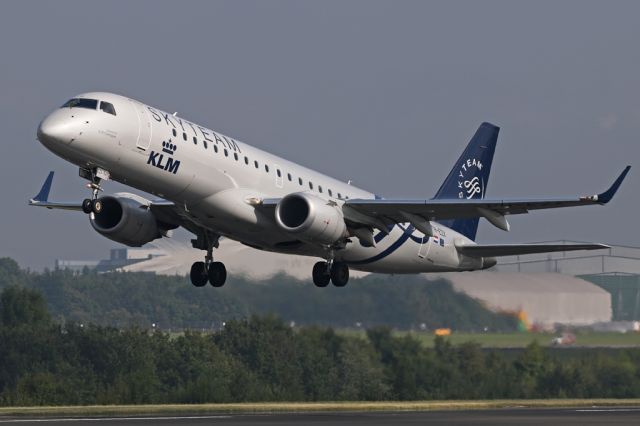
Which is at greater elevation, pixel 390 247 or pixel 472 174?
pixel 472 174

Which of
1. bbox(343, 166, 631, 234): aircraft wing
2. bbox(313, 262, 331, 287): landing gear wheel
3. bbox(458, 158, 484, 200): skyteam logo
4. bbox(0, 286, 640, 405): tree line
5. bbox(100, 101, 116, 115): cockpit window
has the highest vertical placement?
bbox(458, 158, 484, 200): skyteam logo

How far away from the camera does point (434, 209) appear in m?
43.7

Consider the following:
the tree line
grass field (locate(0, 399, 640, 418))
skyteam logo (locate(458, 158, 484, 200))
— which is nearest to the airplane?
skyteam logo (locate(458, 158, 484, 200))

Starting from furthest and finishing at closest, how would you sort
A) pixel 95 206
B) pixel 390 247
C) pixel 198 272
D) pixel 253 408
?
pixel 253 408, pixel 390 247, pixel 198 272, pixel 95 206

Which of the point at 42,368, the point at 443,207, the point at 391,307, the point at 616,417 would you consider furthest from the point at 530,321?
the point at 42,368

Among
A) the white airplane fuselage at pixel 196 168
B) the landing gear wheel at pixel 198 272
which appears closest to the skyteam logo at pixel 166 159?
the white airplane fuselage at pixel 196 168

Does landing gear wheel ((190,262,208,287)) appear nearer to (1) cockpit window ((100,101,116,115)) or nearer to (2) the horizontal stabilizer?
(1) cockpit window ((100,101,116,115))

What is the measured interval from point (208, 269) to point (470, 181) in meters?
12.7

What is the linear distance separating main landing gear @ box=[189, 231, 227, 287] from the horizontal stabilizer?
361 inches

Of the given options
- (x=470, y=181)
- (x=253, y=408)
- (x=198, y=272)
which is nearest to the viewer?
(x=198, y=272)

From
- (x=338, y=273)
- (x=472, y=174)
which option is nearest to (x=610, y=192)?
(x=338, y=273)

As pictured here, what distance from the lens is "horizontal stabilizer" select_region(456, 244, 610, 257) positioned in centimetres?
4617

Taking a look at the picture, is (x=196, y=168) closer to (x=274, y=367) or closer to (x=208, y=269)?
(x=208, y=269)

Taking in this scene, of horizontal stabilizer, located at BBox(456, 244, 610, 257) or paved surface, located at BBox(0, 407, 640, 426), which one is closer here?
paved surface, located at BBox(0, 407, 640, 426)
